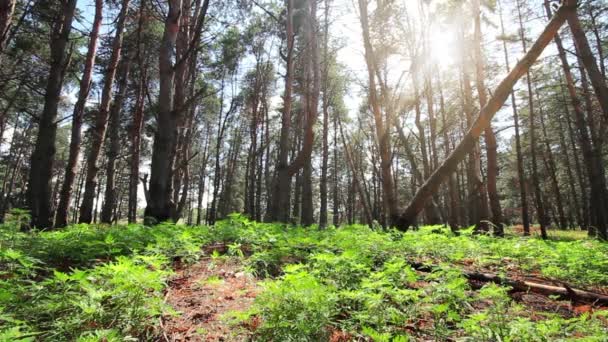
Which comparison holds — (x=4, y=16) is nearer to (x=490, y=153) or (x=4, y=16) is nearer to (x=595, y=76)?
(x=595, y=76)

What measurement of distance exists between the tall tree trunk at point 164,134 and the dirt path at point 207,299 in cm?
324

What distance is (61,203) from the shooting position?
26.8 feet

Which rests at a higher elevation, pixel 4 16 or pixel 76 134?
pixel 4 16

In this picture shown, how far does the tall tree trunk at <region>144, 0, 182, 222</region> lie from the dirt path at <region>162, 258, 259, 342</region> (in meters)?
3.24

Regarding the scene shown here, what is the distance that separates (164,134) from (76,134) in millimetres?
4160

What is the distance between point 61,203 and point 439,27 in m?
15.8

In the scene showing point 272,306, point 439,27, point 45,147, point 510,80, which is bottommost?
point 272,306

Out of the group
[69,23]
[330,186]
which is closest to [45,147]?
[69,23]

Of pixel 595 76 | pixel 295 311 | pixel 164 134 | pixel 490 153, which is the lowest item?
pixel 295 311

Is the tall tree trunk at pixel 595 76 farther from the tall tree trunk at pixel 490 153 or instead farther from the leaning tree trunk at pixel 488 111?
the tall tree trunk at pixel 490 153

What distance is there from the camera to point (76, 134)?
8672 mm

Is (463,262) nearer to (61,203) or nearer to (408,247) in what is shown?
(408,247)

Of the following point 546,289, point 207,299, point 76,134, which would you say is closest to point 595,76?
point 546,289

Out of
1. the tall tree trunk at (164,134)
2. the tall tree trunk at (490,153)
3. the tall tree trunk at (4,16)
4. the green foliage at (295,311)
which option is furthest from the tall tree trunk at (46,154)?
the tall tree trunk at (490,153)
